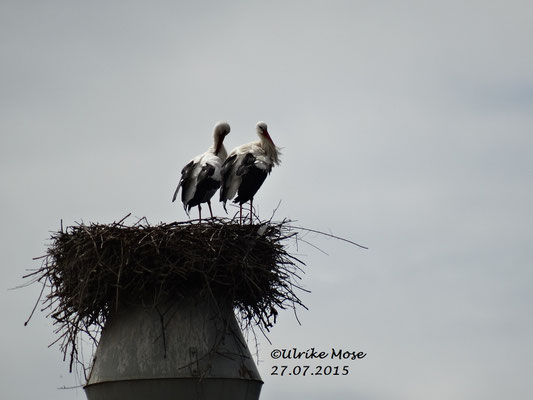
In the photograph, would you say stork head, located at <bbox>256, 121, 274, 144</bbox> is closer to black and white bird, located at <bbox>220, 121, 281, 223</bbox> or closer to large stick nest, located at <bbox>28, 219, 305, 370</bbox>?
black and white bird, located at <bbox>220, 121, 281, 223</bbox>

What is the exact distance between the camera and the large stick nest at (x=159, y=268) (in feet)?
32.2

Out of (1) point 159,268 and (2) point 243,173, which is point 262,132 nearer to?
(2) point 243,173

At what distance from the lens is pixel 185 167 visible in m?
12.5

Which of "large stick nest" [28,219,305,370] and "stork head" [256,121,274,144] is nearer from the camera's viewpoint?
"large stick nest" [28,219,305,370]

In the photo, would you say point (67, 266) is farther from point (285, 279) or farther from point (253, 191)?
point (253, 191)

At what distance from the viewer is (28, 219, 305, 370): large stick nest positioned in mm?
9828

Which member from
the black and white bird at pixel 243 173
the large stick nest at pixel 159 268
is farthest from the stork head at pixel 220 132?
the large stick nest at pixel 159 268

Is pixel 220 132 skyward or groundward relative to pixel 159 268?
skyward

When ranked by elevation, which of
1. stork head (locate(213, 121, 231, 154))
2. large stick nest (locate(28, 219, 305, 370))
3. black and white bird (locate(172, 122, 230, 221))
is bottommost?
large stick nest (locate(28, 219, 305, 370))

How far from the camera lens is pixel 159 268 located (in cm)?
982

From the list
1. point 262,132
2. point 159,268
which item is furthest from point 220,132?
point 159,268

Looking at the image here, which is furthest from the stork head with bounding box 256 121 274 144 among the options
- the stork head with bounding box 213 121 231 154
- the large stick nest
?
the large stick nest

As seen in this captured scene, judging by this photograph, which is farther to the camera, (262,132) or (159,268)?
(262,132)

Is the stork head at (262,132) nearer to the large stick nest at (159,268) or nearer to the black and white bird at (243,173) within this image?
the black and white bird at (243,173)
